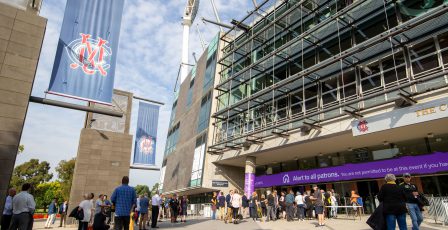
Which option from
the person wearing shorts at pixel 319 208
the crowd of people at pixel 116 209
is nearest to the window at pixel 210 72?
the person wearing shorts at pixel 319 208

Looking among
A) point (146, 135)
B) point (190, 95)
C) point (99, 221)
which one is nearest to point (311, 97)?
point (146, 135)

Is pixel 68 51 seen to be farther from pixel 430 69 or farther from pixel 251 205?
pixel 430 69

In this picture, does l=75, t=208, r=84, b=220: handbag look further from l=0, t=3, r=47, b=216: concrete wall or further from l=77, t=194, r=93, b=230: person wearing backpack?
l=0, t=3, r=47, b=216: concrete wall

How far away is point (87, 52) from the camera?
10.9 metres

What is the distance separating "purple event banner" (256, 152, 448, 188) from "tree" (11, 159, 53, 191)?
53.4 meters

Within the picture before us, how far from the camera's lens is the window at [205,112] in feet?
100

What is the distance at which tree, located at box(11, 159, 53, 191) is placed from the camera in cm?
5778

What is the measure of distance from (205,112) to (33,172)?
47.0 meters

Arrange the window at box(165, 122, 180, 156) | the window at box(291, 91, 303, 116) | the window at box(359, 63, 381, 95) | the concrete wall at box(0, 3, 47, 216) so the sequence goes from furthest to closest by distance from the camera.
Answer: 1. the window at box(165, 122, 180, 156)
2. the window at box(291, 91, 303, 116)
3. the window at box(359, 63, 381, 95)
4. the concrete wall at box(0, 3, 47, 216)

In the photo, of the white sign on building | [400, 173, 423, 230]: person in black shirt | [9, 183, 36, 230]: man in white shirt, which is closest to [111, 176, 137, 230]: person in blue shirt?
[9, 183, 36, 230]: man in white shirt

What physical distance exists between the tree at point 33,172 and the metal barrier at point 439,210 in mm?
62970

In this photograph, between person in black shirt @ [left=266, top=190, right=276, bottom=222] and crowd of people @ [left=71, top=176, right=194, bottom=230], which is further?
person in black shirt @ [left=266, top=190, right=276, bottom=222]

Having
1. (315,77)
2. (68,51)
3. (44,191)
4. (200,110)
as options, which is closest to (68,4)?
(68,51)

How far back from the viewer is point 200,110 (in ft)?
109
